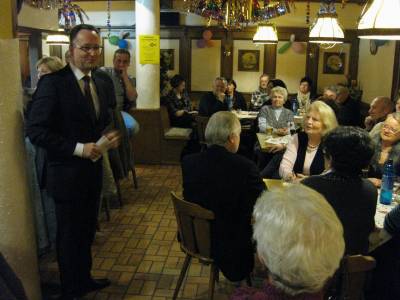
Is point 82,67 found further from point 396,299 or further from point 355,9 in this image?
point 355,9

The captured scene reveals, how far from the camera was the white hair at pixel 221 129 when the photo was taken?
2.55 m

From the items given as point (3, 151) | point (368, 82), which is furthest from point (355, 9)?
point (3, 151)

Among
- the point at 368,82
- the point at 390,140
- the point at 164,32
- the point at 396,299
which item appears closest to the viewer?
the point at 396,299

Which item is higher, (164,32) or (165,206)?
(164,32)

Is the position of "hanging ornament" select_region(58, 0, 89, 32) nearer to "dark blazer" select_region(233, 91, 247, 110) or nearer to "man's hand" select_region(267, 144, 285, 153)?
"man's hand" select_region(267, 144, 285, 153)

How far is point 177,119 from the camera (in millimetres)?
6918

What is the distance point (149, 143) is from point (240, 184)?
13.8 ft

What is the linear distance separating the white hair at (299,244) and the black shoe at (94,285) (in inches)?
70.8

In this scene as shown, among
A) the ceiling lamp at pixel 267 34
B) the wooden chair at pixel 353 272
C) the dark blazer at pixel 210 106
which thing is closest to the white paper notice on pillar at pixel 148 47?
the dark blazer at pixel 210 106

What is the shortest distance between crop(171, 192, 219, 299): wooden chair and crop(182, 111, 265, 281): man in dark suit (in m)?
0.05

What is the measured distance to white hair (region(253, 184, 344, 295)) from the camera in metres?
1.22

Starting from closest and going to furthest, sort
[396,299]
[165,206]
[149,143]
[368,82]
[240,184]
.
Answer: [240,184] < [396,299] < [165,206] < [149,143] < [368,82]

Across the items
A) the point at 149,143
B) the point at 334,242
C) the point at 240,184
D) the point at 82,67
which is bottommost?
the point at 149,143

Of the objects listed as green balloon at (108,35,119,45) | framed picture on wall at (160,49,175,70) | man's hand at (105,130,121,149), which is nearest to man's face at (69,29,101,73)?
man's hand at (105,130,121,149)
